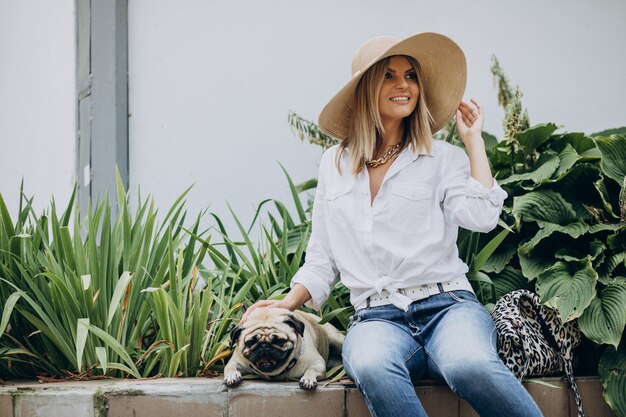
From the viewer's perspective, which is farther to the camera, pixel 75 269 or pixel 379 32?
pixel 379 32

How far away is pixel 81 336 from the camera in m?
3.11

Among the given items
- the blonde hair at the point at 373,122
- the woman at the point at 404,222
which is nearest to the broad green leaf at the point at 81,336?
the woman at the point at 404,222

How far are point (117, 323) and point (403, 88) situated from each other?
1.57 meters

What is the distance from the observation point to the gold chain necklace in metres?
3.15

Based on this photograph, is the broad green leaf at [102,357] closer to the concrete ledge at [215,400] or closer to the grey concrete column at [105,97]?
the concrete ledge at [215,400]

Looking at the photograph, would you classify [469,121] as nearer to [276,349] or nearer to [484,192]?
[484,192]

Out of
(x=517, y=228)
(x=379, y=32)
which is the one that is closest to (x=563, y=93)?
(x=379, y=32)

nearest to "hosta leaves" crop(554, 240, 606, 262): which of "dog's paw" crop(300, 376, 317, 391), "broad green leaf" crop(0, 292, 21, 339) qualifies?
"dog's paw" crop(300, 376, 317, 391)

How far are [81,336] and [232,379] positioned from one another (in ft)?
2.06

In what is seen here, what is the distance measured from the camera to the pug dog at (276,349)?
2.91 meters

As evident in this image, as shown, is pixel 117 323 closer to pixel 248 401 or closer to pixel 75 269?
pixel 75 269

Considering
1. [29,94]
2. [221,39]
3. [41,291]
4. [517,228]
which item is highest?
[221,39]

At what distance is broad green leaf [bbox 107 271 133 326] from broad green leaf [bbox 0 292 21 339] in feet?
1.25

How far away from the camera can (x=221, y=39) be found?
535cm
